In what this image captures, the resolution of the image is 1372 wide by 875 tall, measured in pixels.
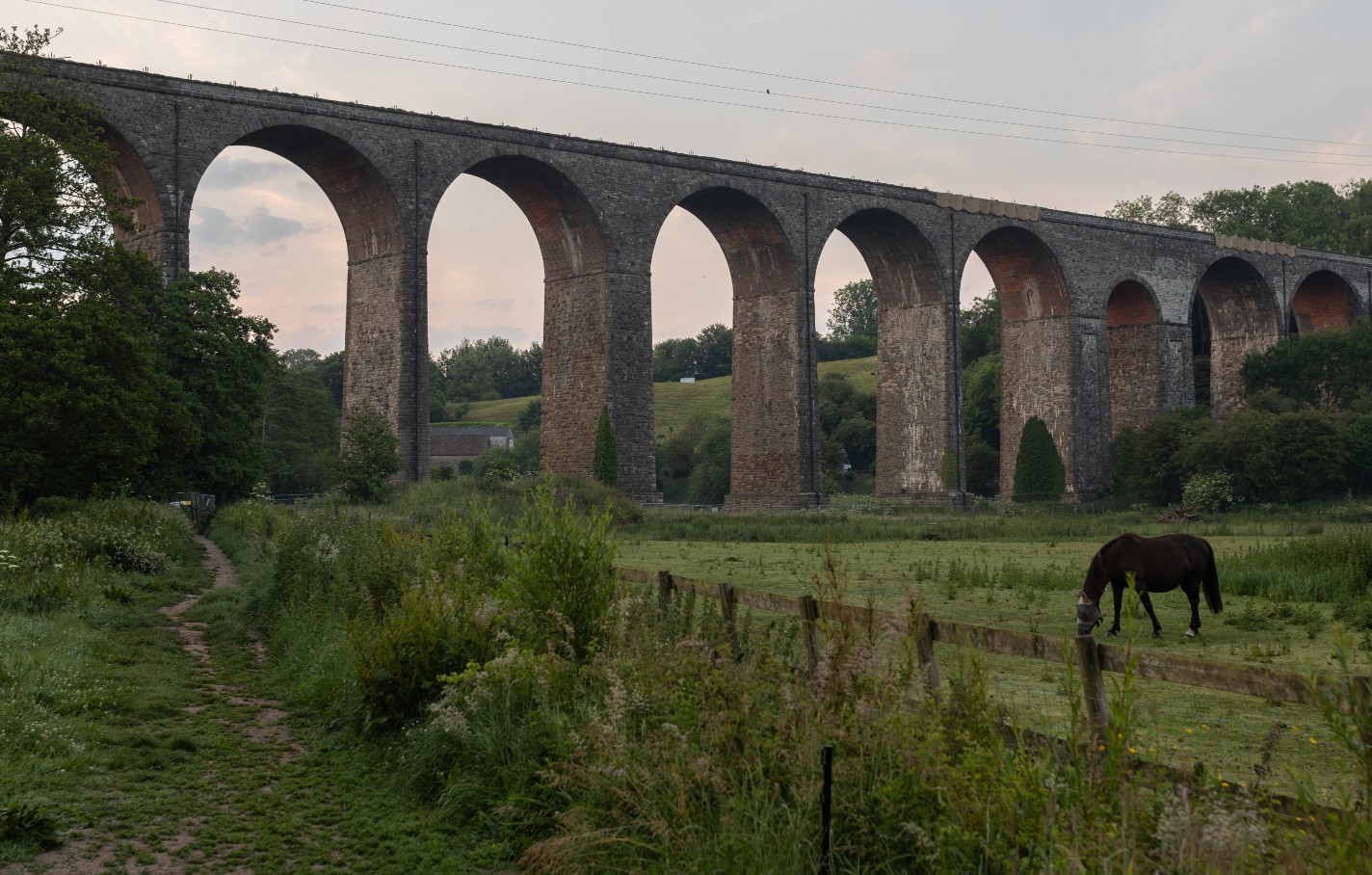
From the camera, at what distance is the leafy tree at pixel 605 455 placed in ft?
119

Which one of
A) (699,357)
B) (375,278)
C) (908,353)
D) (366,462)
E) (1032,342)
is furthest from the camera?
(699,357)

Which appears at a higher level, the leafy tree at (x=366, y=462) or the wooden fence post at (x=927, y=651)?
the leafy tree at (x=366, y=462)

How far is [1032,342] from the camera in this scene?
49812mm

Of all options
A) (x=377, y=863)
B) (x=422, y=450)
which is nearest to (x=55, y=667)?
(x=377, y=863)

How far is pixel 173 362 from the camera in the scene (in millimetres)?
27750

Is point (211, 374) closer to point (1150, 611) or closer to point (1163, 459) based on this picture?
point (1150, 611)

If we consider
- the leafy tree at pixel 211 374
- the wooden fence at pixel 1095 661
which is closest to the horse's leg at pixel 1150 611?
the wooden fence at pixel 1095 661

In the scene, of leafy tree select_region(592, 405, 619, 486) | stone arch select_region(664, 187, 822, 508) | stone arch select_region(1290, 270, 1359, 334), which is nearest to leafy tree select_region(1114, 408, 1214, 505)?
stone arch select_region(664, 187, 822, 508)

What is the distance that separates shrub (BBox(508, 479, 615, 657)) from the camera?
8.41 metres

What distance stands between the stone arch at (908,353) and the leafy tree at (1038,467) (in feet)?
17.5

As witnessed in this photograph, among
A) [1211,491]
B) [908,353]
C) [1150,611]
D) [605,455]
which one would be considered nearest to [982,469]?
[908,353]

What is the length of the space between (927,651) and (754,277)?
36964 mm

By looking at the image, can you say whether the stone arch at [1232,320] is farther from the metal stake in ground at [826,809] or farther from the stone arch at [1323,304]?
the metal stake in ground at [826,809]

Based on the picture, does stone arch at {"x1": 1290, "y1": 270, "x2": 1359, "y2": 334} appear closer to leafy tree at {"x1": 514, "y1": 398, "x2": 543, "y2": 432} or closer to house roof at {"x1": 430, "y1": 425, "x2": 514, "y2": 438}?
leafy tree at {"x1": 514, "y1": 398, "x2": 543, "y2": 432}
